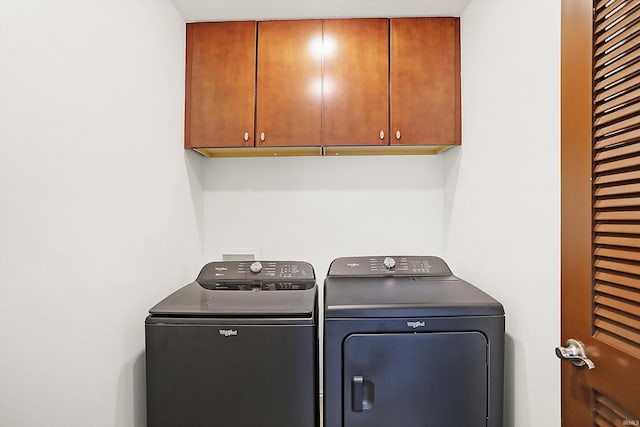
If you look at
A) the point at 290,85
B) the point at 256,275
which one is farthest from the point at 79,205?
the point at 290,85

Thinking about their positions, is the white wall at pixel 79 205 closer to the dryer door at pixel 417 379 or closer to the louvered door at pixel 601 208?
the dryer door at pixel 417 379

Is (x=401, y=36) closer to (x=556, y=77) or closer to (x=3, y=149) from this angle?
(x=556, y=77)

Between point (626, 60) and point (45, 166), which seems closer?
point (626, 60)

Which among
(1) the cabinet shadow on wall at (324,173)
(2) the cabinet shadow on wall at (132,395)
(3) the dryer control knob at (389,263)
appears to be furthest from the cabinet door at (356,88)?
(2) the cabinet shadow on wall at (132,395)

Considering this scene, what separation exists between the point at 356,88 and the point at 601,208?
1.33 metres

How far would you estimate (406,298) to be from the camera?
4.66 ft

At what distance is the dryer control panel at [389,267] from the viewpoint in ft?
6.27

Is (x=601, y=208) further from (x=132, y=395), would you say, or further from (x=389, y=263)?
(x=132, y=395)

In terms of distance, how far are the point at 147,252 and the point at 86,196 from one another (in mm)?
418

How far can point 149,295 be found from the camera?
5.00ft

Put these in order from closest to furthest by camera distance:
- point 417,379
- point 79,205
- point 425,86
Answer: point 79,205 < point 417,379 < point 425,86

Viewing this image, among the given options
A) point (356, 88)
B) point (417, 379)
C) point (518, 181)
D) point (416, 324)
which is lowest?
point (417, 379)

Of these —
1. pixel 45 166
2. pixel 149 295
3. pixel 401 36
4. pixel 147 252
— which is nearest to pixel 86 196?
pixel 45 166

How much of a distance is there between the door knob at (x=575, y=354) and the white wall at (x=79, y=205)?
1543 millimetres
